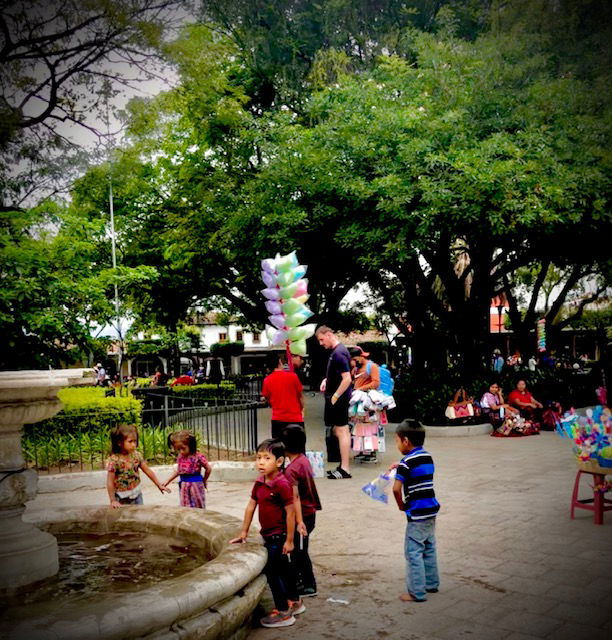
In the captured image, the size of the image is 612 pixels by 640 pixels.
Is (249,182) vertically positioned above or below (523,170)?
above

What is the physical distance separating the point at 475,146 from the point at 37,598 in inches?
447

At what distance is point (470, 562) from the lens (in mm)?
5340

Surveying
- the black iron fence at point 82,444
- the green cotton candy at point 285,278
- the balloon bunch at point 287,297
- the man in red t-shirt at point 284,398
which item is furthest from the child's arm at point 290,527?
the black iron fence at point 82,444

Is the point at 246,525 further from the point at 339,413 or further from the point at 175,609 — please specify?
the point at 339,413

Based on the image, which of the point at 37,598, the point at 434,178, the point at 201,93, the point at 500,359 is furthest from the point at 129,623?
the point at 500,359

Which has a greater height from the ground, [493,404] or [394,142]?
[394,142]

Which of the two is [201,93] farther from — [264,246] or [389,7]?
[389,7]

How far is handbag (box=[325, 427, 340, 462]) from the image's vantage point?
10.3m

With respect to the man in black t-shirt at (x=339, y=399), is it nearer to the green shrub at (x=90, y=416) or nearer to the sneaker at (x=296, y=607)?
the green shrub at (x=90, y=416)

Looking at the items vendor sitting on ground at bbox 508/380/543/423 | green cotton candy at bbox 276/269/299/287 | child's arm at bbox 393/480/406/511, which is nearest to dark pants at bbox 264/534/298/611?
child's arm at bbox 393/480/406/511

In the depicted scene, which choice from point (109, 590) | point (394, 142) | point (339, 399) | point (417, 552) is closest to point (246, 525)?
point (109, 590)

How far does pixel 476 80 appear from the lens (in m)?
13.4

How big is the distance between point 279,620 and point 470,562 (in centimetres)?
194

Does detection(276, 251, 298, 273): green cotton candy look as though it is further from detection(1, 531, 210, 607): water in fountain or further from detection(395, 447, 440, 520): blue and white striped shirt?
detection(395, 447, 440, 520): blue and white striped shirt
